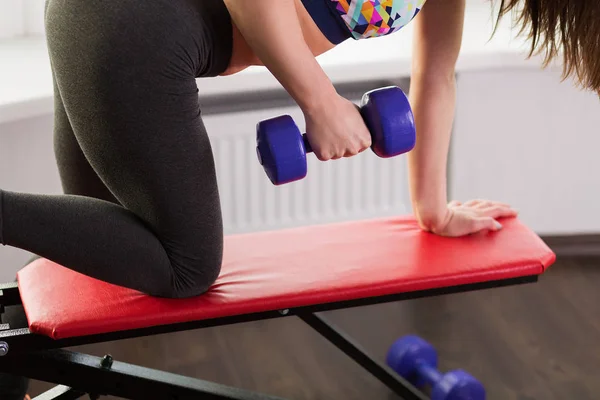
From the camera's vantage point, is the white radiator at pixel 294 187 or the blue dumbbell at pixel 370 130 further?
the white radiator at pixel 294 187

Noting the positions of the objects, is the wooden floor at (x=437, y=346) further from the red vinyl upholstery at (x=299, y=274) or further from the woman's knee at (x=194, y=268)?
the woman's knee at (x=194, y=268)

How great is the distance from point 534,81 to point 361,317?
0.81 meters

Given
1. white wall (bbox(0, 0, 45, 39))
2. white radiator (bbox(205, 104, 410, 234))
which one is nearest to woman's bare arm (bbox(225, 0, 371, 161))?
white radiator (bbox(205, 104, 410, 234))

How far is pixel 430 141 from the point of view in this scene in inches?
61.8

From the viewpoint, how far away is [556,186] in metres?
2.53

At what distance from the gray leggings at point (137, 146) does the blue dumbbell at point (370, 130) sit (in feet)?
0.31

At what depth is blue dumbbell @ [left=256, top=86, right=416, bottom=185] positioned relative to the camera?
4.07ft

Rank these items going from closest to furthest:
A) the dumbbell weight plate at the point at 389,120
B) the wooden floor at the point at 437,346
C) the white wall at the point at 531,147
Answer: the dumbbell weight plate at the point at 389,120 < the wooden floor at the point at 437,346 < the white wall at the point at 531,147

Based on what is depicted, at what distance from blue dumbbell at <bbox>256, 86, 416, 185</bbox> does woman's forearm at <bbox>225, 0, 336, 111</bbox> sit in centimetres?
5

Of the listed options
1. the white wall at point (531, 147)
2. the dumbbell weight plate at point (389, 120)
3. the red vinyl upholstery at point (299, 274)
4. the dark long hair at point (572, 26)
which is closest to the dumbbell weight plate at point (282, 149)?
the dumbbell weight plate at point (389, 120)

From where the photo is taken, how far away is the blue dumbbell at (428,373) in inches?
70.6

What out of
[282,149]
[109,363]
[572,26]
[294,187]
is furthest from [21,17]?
[572,26]

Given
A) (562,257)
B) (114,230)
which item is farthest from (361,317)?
(114,230)

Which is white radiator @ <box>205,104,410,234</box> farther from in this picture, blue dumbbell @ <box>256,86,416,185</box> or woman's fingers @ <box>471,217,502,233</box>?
blue dumbbell @ <box>256,86,416,185</box>
